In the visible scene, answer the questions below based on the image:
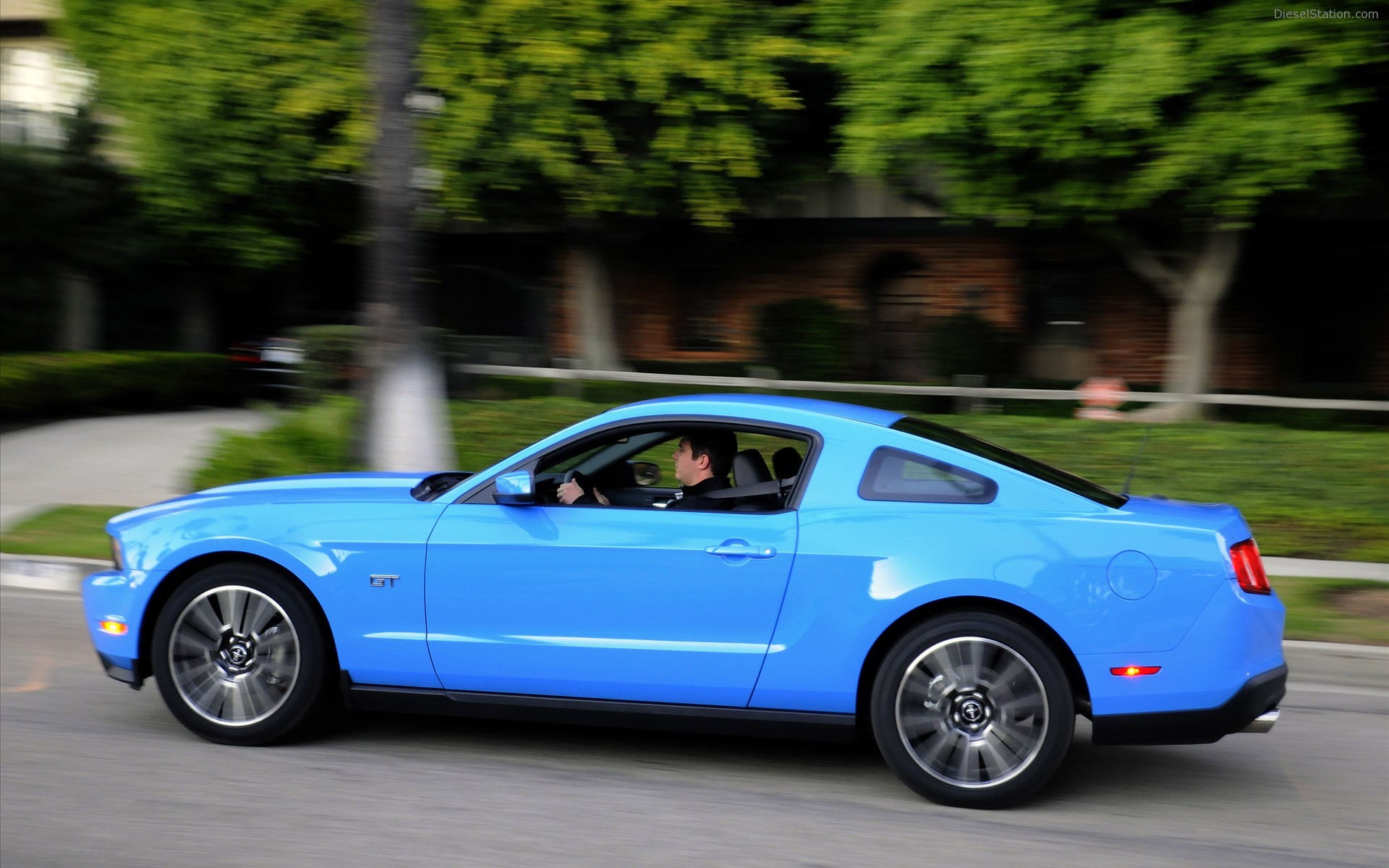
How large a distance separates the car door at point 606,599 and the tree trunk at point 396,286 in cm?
463

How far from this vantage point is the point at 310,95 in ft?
56.9

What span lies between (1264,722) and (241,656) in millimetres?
3948

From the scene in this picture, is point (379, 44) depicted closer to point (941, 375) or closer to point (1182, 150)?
point (1182, 150)

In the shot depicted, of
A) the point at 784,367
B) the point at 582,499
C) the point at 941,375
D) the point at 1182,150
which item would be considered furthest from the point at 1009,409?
the point at 582,499

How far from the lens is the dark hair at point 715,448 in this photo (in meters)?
5.60

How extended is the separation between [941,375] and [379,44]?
Answer: 12158mm

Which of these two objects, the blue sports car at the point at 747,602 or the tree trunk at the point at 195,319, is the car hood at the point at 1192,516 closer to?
the blue sports car at the point at 747,602

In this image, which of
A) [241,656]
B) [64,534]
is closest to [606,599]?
[241,656]

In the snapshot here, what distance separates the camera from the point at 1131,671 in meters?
4.71

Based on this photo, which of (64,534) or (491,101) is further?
(491,101)

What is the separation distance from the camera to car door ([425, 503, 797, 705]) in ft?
16.2

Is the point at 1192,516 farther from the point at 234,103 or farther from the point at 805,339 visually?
the point at 234,103

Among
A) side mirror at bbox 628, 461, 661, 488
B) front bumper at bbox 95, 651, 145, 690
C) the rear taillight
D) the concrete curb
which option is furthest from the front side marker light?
the concrete curb

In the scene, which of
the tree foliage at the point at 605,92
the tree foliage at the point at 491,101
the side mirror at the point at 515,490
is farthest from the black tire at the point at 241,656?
the tree foliage at the point at 605,92
